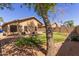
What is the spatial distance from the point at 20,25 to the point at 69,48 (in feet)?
2.20

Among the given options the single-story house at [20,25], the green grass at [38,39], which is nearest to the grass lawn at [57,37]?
the green grass at [38,39]

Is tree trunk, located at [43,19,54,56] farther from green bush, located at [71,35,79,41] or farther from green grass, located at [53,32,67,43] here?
green bush, located at [71,35,79,41]

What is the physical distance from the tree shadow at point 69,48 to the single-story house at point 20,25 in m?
0.39

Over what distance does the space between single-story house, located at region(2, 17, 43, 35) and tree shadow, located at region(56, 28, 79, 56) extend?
39 cm

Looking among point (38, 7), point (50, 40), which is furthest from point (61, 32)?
point (38, 7)

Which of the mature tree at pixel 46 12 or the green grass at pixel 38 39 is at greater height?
the mature tree at pixel 46 12

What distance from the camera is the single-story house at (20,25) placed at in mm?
3367

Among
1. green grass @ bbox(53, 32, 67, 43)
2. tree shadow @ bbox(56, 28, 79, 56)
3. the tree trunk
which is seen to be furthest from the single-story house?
tree shadow @ bbox(56, 28, 79, 56)

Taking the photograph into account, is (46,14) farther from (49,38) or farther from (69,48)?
(69,48)

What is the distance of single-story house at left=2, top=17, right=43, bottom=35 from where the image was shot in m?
3.37

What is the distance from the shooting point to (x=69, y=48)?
11.1ft

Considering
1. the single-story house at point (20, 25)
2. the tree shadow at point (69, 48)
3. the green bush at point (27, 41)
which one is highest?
the single-story house at point (20, 25)

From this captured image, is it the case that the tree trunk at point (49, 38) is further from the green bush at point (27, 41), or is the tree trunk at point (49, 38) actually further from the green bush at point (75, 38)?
the green bush at point (75, 38)

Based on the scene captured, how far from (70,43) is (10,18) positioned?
31.6 inches
